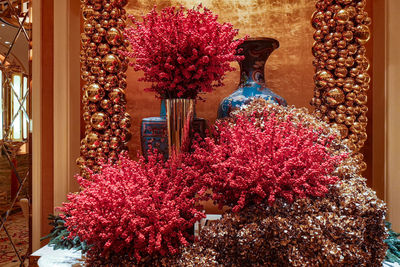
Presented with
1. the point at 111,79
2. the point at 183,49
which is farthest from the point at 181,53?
the point at 111,79

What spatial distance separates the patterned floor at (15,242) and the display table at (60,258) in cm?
50

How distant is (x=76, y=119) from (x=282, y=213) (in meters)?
1.06

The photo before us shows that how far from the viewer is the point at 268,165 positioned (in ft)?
2.39

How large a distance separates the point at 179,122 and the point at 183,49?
0.22 meters

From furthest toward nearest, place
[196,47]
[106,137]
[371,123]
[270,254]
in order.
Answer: [371,123] → [106,137] → [196,47] → [270,254]

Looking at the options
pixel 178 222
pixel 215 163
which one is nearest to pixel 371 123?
pixel 215 163

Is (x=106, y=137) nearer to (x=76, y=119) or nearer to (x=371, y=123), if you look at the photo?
(x=76, y=119)

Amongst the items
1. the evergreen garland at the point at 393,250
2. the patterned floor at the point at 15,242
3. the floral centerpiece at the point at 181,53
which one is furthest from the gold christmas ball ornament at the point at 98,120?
the evergreen garland at the point at 393,250

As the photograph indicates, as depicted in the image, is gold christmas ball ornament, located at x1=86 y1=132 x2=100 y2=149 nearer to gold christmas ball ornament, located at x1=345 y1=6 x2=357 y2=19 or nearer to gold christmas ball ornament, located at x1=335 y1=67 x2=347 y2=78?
gold christmas ball ornament, located at x1=335 y1=67 x2=347 y2=78

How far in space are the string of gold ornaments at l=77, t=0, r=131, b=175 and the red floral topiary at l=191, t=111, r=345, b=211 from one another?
1.74ft

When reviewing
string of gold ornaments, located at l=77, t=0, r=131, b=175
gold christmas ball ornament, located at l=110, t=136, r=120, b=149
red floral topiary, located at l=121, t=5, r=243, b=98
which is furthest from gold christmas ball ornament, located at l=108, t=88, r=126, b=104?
red floral topiary, located at l=121, t=5, r=243, b=98

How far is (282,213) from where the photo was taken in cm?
72

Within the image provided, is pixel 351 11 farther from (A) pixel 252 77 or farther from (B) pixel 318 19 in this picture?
(A) pixel 252 77

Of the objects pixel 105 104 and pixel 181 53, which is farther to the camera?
pixel 105 104
